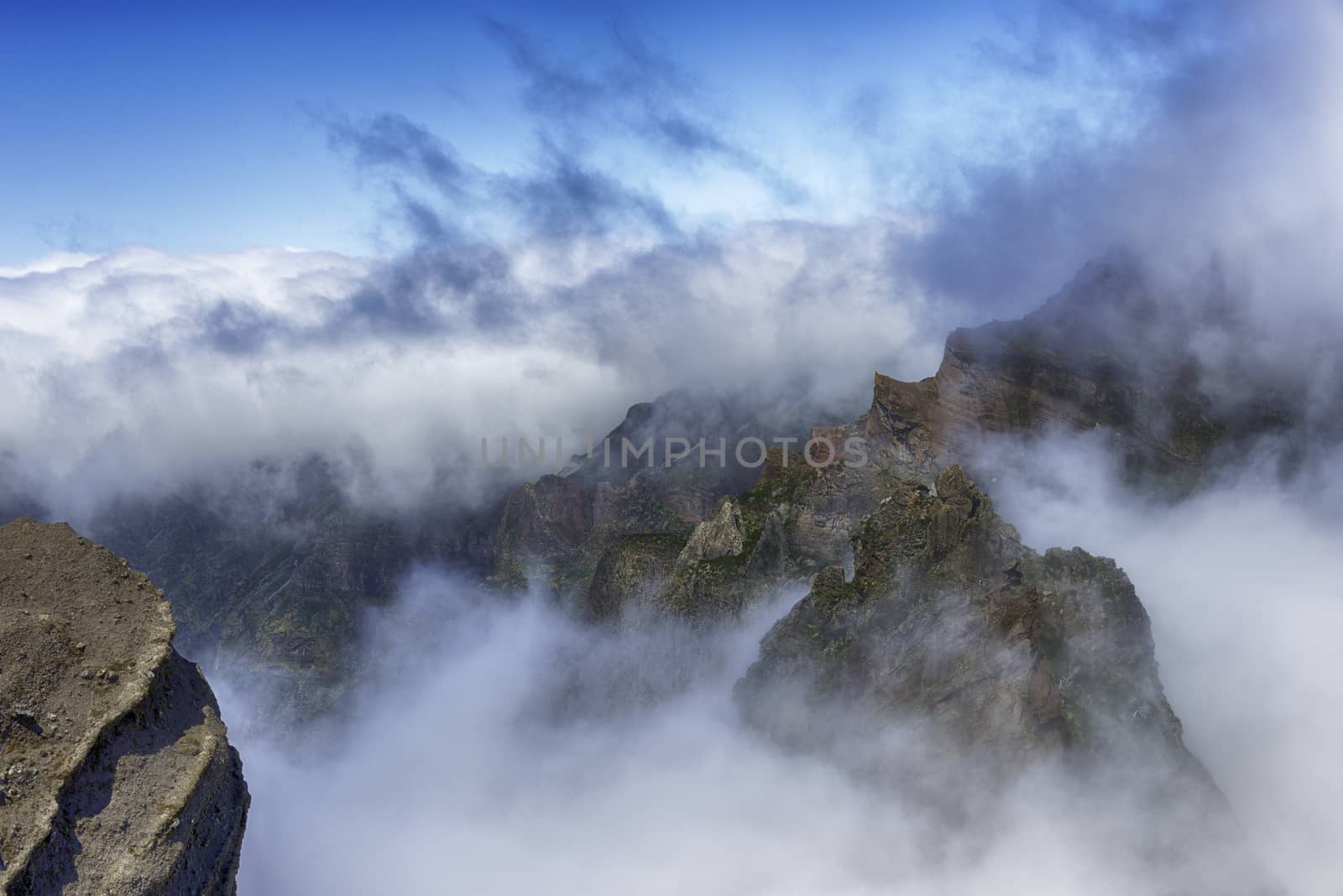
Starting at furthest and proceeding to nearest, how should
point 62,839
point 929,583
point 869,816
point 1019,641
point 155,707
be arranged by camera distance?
point 869,816 → point 929,583 → point 1019,641 → point 155,707 → point 62,839

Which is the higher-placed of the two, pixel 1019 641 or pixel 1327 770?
pixel 1327 770

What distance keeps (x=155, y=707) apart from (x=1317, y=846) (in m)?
174

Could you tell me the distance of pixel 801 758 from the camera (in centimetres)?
17975

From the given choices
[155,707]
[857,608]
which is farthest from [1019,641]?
[155,707]

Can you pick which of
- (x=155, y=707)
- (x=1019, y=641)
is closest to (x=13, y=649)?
(x=155, y=707)

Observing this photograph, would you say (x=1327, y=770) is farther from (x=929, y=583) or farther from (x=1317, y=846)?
(x=929, y=583)

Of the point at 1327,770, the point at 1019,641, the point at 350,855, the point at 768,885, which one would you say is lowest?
the point at 350,855

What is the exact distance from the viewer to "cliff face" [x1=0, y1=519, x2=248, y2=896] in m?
52.8

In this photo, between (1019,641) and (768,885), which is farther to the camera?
(768,885)

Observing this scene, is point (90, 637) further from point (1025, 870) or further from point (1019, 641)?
point (1025, 870)

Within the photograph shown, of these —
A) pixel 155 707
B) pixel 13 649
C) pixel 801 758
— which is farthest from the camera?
pixel 801 758

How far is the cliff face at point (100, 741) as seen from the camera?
52.8 m

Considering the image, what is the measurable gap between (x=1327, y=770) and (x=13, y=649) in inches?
7842

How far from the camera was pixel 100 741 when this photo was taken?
56.6 meters
